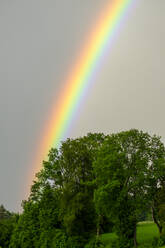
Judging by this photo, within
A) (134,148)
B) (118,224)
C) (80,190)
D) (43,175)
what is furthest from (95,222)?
(134,148)

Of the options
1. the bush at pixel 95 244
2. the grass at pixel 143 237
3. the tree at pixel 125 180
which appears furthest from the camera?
the bush at pixel 95 244

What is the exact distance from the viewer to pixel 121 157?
44.8 m

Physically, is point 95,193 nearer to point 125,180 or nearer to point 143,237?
point 125,180

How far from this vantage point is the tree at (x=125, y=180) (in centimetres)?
4325

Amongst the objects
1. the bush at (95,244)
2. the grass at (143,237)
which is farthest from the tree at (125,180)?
the bush at (95,244)

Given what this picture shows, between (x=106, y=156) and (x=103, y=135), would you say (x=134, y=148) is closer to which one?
(x=106, y=156)

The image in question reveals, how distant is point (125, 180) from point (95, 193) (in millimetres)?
4920

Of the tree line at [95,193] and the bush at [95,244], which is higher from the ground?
the tree line at [95,193]

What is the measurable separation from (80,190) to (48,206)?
372 inches

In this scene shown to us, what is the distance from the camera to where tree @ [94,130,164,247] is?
142 ft

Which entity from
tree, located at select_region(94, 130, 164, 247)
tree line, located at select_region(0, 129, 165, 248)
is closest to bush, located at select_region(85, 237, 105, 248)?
tree line, located at select_region(0, 129, 165, 248)

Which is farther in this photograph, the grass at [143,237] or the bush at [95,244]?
the bush at [95,244]

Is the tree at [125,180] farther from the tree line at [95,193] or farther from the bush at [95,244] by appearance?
the bush at [95,244]

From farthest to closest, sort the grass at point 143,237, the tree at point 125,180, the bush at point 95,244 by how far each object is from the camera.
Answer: the bush at point 95,244 < the grass at point 143,237 < the tree at point 125,180
